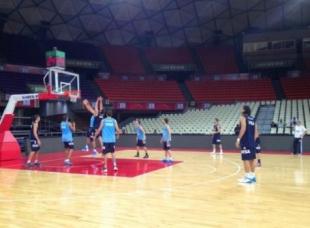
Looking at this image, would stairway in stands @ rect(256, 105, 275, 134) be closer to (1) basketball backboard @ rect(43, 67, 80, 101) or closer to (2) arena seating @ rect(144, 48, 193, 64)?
(2) arena seating @ rect(144, 48, 193, 64)

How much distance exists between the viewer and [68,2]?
25.5 metres

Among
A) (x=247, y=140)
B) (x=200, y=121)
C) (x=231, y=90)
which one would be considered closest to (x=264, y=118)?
(x=200, y=121)

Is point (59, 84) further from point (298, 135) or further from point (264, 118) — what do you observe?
point (264, 118)

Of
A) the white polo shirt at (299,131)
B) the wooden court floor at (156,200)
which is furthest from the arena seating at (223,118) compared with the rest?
the wooden court floor at (156,200)

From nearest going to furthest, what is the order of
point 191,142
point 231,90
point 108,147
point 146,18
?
1. point 108,147
2. point 191,142
3. point 146,18
4. point 231,90

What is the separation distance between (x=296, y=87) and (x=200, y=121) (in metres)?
9.83

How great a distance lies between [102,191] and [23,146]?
10290mm

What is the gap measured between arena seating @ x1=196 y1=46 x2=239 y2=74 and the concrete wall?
1195cm

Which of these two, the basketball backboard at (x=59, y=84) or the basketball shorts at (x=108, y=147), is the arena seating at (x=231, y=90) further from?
the basketball shorts at (x=108, y=147)

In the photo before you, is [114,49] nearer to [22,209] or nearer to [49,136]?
[49,136]

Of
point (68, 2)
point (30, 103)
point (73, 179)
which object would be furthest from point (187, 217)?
point (68, 2)

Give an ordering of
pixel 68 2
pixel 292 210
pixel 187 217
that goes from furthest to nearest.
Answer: pixel 68 2 → pixel 292 210 → pixel 187 217

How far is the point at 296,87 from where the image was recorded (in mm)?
28047

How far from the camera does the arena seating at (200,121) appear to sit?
22236 millimetres
